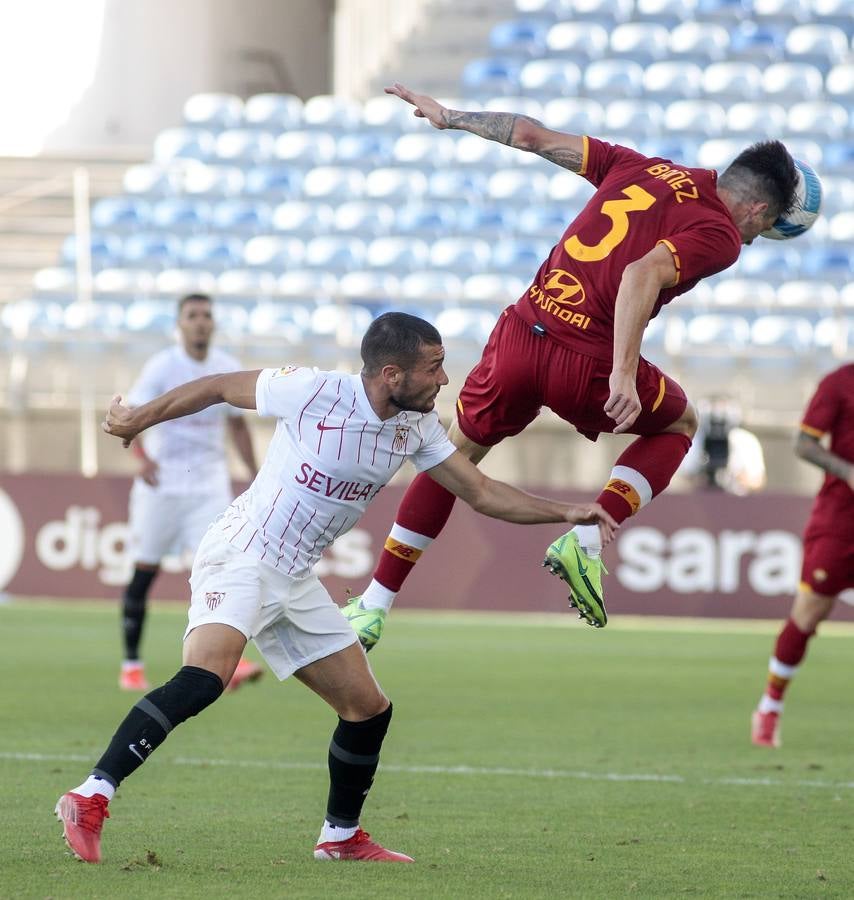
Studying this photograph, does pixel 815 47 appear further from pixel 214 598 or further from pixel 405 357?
pixel 214 598

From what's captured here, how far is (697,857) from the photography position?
5.45 m

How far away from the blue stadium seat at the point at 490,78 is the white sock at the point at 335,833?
1944 centimetres

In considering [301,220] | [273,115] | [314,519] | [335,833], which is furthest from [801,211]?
[273,115]

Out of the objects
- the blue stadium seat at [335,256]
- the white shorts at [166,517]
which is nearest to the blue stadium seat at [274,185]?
the blue stadium seat at [335,256]

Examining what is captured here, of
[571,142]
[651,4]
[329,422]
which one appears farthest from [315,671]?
[651,4]

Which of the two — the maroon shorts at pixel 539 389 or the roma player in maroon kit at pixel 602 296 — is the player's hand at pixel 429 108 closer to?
the roma player in maroon kit at pixel 602 296

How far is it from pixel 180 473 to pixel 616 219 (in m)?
5.24

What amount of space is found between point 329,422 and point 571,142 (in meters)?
1.56

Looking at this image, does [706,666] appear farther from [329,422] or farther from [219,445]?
[329,422]

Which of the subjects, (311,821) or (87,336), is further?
(87,336)

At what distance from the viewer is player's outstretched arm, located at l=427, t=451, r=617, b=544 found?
5.11 meters

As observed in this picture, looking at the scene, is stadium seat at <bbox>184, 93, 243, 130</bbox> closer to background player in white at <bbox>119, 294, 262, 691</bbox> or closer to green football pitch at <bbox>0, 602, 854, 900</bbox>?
green football pitch at <bbox>0, 602, 854, 900</bbox>

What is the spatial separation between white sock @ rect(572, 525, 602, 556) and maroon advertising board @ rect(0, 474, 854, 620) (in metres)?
9.63

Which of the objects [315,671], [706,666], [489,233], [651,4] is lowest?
[706,666]
